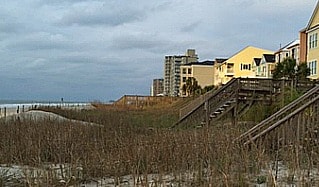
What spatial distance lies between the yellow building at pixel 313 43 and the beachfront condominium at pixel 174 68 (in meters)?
82.8

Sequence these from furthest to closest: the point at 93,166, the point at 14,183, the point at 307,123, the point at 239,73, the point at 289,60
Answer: the point at 239,73 < the point at 289,60 < the point at 307,123 < the point at 93,166 < the point at 14,183

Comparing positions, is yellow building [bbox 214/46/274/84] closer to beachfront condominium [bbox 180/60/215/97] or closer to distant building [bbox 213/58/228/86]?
distant building [bbox 213/58/228/86]

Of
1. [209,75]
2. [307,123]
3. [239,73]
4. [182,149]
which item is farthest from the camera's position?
[209,75]

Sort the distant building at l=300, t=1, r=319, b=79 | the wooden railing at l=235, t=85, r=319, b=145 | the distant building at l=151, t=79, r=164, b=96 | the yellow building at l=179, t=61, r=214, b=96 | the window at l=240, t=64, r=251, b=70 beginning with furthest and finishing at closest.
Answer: the distant building at l=151, t=79, r=164, b=96
the yellow building at l=179, t=61, r=214, b=96
the window at l=240, t=64, r=251, b=70
the distant building at l=300, t=1, r=319, b=79
the wooden railing at l=235, t=85, r=319, b=145

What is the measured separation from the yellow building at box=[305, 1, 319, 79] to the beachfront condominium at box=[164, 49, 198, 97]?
82849 millimetres

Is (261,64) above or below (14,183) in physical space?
above

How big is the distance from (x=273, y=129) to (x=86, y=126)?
618cm

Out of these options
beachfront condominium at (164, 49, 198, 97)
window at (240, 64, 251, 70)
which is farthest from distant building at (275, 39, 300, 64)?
beachfront condominium at (164, 49, 198, 97)

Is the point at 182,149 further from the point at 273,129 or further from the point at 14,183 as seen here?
the point at 14,183

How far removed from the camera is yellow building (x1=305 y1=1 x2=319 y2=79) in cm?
3394

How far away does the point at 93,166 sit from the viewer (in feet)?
26.4

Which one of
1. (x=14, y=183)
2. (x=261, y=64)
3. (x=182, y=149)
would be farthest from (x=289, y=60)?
(x=261, y=64)

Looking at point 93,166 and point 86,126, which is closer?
point 93,166

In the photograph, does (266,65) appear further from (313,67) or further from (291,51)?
(313,67)
